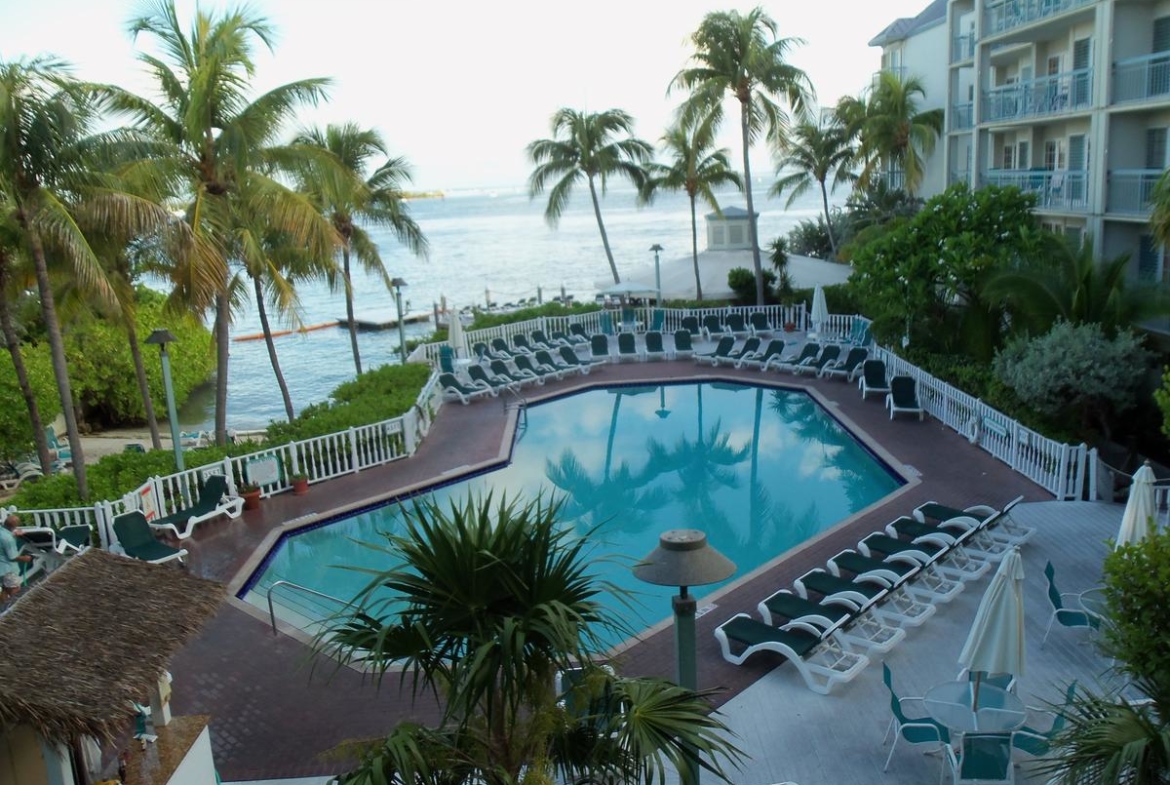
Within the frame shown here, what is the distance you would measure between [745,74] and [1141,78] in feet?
35.5

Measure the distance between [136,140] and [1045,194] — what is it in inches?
711

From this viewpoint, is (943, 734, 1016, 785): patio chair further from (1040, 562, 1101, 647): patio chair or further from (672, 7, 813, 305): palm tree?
(672, 7, 813, 305): palm tree

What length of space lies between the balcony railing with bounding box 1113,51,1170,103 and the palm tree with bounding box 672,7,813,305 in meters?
9.63

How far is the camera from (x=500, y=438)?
17.6m

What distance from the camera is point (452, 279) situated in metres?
89.6

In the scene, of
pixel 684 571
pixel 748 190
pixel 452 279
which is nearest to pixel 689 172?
pixel 748 190

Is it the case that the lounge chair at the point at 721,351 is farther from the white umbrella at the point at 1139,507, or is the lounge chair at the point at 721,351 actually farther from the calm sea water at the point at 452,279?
the white umbrella at the point at 1139,507

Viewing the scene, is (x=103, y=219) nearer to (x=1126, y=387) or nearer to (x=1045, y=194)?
(x=1126, y=387)

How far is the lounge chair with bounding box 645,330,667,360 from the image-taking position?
23.8 metres

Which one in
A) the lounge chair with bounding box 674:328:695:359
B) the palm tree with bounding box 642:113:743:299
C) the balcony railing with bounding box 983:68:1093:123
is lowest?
the lounge chair with bounding box 674:328:695:359

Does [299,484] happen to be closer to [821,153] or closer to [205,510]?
[205,510]

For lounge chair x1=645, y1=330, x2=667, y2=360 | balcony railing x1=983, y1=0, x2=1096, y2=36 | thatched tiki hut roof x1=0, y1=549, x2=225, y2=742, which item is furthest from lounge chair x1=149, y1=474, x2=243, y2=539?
balcony railing x1=983, y1=0, x2=1096, y2=36

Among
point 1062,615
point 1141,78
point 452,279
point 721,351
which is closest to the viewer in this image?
point 1062,615

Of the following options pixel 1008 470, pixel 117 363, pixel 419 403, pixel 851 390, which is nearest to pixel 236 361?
pixel 117 363
